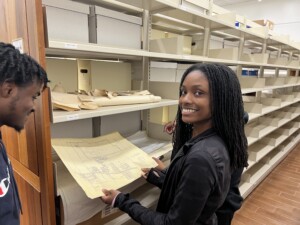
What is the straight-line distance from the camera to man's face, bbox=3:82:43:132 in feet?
2.30

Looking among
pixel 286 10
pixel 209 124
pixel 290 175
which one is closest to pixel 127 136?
pixel 209 124

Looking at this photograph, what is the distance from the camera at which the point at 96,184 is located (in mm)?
1006

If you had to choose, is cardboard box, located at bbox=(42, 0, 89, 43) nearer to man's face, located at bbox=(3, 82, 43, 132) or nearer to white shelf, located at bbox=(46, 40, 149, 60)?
white shelf, located at bbox=(46, 40, 149, 60)

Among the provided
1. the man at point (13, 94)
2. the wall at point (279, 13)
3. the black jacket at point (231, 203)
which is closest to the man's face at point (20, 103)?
the man at point (13, 94)

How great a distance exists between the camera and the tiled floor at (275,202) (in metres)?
2.37

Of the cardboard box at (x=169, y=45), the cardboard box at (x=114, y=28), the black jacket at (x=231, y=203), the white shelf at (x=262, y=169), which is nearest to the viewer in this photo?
the black jacket at (x=231, y=203)

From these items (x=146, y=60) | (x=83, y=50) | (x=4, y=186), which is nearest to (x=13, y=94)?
(x=4, y=186)

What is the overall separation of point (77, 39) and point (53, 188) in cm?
77

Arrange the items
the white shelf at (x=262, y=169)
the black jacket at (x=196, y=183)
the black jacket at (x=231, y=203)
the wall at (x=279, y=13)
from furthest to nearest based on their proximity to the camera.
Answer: the wall at (x=279, y=13) → the white shelf at (x=262, y=169) → the black jacket at (x=231, y=203) → the black jacket at (x=196, y=183)

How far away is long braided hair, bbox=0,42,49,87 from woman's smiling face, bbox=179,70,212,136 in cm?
58

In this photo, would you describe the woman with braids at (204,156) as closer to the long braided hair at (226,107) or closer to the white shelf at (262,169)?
the long braided hair at (226,107)

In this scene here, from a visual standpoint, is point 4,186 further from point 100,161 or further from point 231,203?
point 231,203

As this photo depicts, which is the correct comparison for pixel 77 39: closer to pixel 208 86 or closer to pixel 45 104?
pixel 45 104

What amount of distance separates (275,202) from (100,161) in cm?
246
